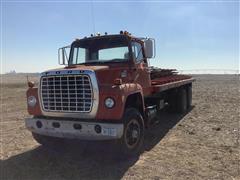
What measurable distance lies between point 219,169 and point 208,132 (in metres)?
3.06

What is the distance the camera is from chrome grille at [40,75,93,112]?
6.27 meters

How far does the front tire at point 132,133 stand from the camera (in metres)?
6.46

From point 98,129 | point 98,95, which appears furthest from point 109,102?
point 98,129

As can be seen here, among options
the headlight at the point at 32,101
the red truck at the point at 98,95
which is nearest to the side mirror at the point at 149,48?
the red truck at the point at 98,95

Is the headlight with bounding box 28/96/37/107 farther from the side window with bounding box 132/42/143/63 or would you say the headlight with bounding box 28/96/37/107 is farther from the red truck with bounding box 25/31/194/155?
the side window with bounding box 132/42/143/63

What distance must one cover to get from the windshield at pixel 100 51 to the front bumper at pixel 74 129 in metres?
2.00

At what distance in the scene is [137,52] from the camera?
7.90m

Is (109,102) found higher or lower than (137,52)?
lower

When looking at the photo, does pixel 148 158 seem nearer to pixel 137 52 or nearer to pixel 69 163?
pixel 69 163

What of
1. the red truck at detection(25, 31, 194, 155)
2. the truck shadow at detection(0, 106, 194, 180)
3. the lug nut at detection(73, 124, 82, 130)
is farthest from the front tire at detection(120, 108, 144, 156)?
the lug nut at detection(73, 124, 82, 130)

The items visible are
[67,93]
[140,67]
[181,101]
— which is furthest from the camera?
[181,101]

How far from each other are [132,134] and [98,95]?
123 centimetres

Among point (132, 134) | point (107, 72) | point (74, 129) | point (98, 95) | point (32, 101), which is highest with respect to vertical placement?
point (107, 72)

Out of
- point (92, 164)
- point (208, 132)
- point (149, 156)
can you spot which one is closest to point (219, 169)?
point (149, 156)
